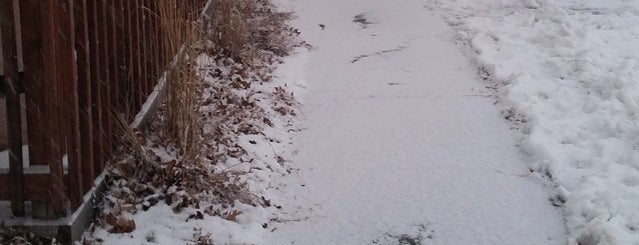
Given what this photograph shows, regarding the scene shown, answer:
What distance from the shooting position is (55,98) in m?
3.45

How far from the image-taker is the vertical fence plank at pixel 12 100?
3.37 m

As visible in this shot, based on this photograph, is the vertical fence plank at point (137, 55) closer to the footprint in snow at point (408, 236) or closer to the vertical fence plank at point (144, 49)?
the vertical fence plank at point (144, 49)

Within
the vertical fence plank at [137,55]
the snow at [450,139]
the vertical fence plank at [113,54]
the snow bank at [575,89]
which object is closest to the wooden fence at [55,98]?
the vertical fence plank at [113,54]

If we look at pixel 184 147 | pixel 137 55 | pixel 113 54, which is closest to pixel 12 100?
pixel 113 54

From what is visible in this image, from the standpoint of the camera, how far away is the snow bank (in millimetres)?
4422

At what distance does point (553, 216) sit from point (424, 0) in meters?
5.58

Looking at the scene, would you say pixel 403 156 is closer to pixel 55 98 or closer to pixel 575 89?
pixel 575 89

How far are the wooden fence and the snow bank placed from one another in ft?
8.22

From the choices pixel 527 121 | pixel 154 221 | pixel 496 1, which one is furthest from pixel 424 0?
pixel 154 221

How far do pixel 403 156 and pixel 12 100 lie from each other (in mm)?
2692

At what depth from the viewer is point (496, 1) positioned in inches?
367

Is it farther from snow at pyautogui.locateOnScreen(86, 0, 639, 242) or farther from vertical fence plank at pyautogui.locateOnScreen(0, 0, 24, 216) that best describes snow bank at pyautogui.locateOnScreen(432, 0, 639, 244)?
vertical fence plank at pyautogui.locateOnScreen(0, 0, 24, 216)

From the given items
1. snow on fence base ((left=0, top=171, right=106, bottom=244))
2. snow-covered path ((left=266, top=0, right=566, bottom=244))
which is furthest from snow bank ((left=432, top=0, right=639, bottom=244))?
snow on fence base ((left=0, top=171, right=106, bottom=244))

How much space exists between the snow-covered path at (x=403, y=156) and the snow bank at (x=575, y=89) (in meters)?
0.18
